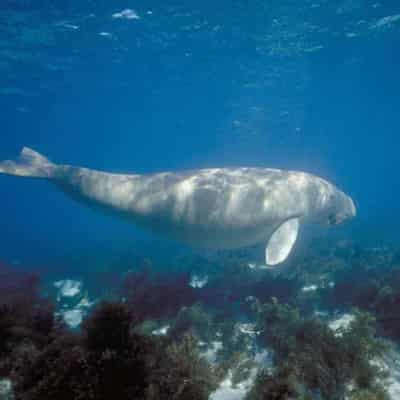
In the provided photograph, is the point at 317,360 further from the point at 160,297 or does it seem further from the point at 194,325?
the point at 160,297

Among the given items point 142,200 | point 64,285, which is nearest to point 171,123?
point 64,285

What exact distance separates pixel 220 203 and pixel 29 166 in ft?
21.7

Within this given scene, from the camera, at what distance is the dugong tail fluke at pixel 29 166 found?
1068 centimetres

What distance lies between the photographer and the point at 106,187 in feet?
32.2

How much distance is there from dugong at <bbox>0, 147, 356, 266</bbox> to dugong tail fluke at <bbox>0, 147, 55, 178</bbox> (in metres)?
0.36

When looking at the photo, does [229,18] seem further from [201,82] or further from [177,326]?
[177,326]

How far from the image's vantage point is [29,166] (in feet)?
37.2

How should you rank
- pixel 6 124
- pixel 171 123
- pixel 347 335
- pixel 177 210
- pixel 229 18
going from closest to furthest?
pixel 347 335
pixel 177 210
pixel 229 18
pixel 6 124
pixel 171 123

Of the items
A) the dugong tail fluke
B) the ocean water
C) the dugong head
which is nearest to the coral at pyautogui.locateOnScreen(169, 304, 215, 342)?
the ocean water

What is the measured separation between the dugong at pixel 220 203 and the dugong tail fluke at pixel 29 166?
1.17ft

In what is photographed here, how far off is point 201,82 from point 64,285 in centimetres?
2782

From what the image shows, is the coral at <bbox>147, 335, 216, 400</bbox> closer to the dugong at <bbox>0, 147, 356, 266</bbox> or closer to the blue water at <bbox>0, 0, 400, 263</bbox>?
the dugong at <bbox>0, 147, 356, 266</bbox>

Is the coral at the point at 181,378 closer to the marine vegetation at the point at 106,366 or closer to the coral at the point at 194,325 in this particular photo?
the marine vegetation at the point at 106,366

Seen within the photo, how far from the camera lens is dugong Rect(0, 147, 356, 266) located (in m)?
8.99
